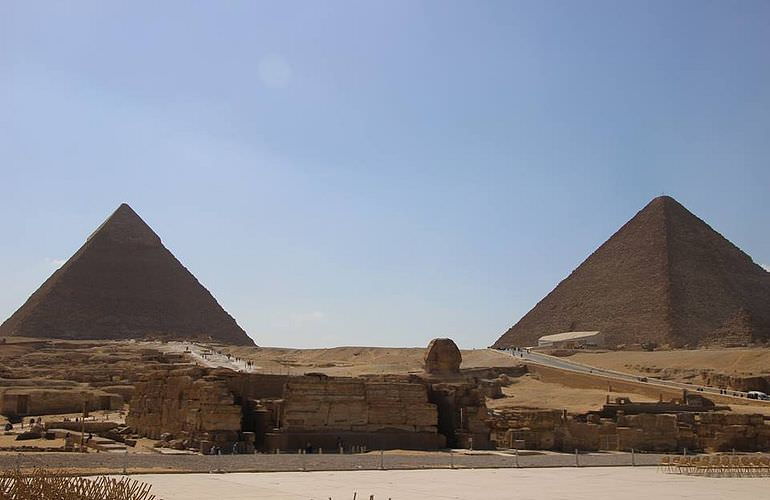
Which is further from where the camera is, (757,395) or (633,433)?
(757,395)

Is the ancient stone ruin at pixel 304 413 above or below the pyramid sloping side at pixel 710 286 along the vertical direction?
below

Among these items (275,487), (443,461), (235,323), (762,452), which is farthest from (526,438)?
(235,323)

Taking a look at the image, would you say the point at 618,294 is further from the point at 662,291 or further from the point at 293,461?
the point at 293,461

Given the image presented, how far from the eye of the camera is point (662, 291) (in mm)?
83438

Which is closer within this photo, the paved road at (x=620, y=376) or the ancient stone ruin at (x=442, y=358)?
the ancient stone ruin at (x=442, y=358)

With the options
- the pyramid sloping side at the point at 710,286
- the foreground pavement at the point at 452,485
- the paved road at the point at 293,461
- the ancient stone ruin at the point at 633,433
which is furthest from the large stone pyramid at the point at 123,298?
the foreground pavement at the point at 452,485

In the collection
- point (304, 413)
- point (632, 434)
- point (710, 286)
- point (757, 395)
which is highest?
point (710, 286)

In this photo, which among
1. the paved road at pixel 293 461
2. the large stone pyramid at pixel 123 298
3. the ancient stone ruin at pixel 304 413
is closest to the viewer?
the paved road at pixel 293 461

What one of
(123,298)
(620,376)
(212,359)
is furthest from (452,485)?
(123,298)

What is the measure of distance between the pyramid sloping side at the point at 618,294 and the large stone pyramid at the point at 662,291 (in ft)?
0.31

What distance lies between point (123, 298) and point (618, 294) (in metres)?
44.9

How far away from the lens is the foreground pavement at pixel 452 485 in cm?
944

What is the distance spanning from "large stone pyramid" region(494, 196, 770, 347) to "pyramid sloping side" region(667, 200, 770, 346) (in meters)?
0.08

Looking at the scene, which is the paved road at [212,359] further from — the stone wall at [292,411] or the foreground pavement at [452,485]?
the foreground pavement at [452,485]
